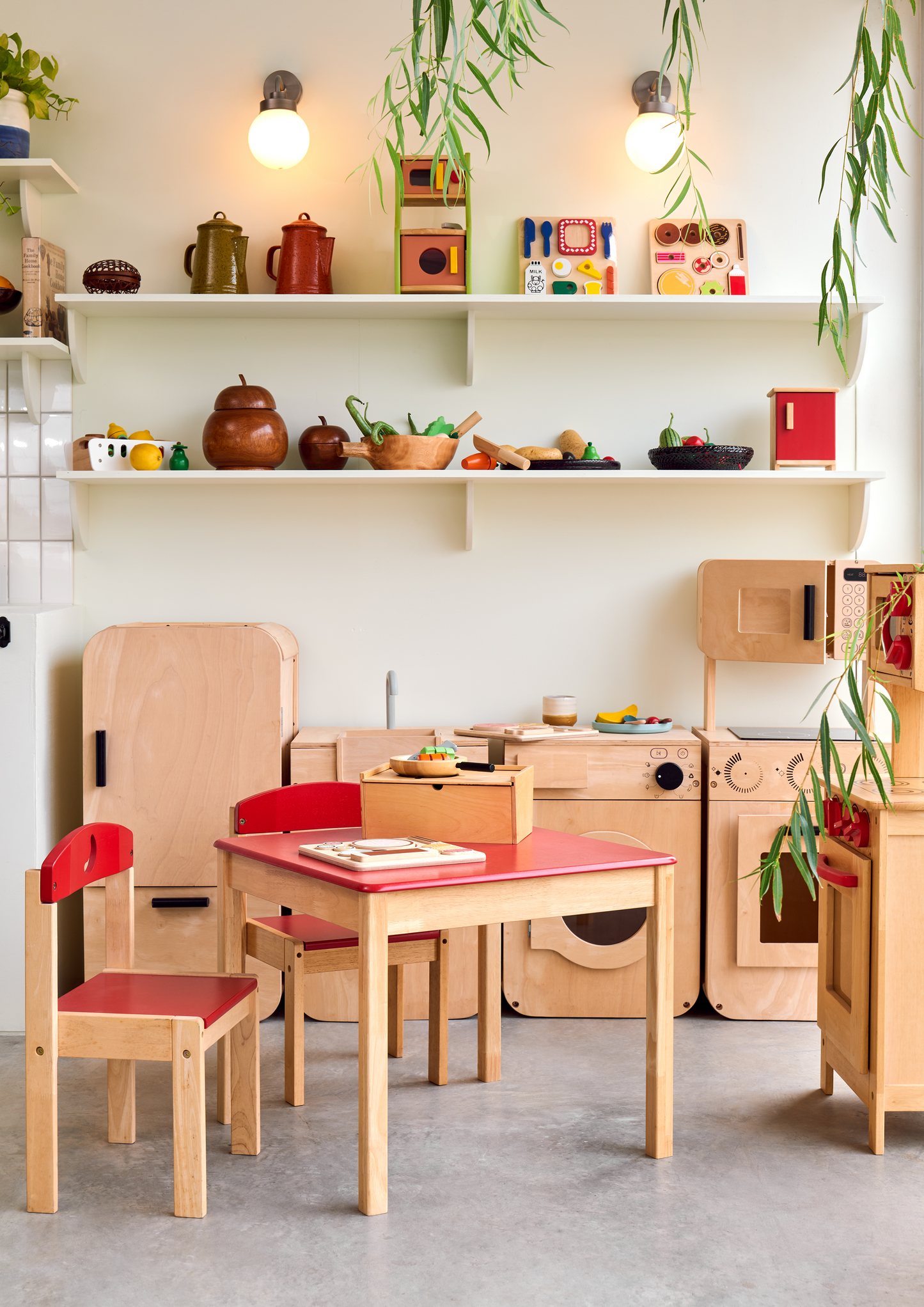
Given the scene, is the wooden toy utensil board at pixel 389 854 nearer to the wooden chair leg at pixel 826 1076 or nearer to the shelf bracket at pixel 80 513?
the wooden chair leg at pixel 826 1076

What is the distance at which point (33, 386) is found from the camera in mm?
3527

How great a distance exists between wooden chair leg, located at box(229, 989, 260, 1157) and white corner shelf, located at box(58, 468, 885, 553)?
5.26ft

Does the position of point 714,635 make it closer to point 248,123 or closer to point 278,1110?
point 278,1110

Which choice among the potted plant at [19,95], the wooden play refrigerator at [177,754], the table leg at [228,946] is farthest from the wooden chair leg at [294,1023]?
the potted plant at [19,95]

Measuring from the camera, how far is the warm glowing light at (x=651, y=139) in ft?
11.3

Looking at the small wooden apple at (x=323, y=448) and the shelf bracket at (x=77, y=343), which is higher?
the shelf bracket at (x=77, y=343)

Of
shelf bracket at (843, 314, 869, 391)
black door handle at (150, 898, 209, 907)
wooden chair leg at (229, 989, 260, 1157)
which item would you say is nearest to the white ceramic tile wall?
black door handle at (150, 898, 209, 907)

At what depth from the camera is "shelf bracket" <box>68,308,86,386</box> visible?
138 inches

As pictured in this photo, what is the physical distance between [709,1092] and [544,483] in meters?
1.83

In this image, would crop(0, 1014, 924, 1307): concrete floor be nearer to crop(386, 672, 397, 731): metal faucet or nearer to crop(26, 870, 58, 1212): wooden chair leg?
crop(26, 870, 58, 1212): wooden chair leg

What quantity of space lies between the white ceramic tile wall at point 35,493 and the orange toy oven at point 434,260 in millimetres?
1131

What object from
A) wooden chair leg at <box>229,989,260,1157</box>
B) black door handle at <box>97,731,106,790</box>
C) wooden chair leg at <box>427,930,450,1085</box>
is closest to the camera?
wooden chair leg at <box>229,989,260,1157</box>

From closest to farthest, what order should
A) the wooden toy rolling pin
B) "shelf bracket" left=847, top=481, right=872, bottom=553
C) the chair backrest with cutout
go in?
the chair backrest with cutout < the wooden toy rolling pin < "shelf bracket" left=847, top=481, right=872, bottom=553

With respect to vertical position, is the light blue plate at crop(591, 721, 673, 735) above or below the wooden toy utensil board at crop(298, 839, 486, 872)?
above
